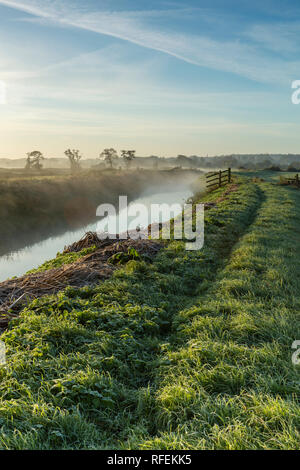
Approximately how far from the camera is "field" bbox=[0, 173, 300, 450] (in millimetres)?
2812

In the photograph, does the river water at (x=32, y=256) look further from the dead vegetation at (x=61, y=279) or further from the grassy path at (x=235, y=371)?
the grassy path at (x=235, y=371)

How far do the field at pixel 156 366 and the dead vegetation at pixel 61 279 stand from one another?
0.40m

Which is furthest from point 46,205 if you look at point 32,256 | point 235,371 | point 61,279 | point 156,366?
point 235,371

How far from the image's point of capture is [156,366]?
4.11m

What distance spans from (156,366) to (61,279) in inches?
143

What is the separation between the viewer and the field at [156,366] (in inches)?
111

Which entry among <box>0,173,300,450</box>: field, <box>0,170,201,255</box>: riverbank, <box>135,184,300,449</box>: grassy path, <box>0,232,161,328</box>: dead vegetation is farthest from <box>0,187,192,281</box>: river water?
<box>135,184,300,449</box>: grassy path

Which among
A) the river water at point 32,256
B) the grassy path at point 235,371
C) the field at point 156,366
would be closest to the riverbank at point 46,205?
the river water at point 32,256

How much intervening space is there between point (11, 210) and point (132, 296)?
2022 centimetres

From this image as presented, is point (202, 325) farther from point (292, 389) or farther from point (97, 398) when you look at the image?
point (97, 398)

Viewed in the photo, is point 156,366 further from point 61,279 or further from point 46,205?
point 46,205

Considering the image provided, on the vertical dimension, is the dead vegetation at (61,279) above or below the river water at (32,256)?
above

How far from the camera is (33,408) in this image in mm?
3066

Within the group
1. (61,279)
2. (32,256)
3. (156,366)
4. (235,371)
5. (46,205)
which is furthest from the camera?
(46,205)
